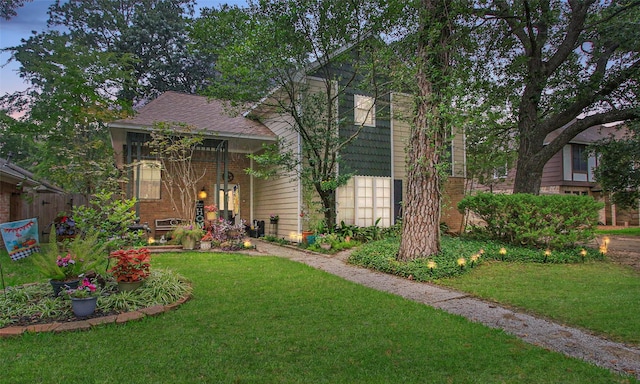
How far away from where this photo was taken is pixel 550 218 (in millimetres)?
8312

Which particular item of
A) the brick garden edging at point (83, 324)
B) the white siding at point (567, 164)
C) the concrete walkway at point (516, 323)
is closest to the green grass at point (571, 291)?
the concrete walkway at point (516, 323)

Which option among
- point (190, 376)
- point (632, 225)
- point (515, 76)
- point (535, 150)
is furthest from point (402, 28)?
point (632, 225)

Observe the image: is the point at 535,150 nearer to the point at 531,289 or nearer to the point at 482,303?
the point at 531,289

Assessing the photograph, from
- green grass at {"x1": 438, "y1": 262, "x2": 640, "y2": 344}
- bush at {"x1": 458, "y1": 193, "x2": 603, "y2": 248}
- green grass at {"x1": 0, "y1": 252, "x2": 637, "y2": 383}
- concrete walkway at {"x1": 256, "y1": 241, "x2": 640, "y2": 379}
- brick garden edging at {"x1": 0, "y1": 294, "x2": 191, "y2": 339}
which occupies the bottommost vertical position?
concrete walkway at {"x1": 256, "y1": 241, "x2": 640, "y2": 379}

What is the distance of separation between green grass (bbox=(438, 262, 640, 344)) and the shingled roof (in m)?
8.01

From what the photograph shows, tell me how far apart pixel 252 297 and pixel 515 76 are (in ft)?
32.9

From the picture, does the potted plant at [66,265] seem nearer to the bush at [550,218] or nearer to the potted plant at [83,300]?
the potted plant at [83,300]

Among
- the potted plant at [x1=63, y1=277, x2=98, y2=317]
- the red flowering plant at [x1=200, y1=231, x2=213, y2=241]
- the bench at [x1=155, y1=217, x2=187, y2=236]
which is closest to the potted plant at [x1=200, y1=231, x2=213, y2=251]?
the red flowering plant at [x1=200, y1=231, x2=213, y2=241]

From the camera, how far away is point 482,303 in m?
4.94

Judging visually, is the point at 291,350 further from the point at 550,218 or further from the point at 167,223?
the point at 167,223

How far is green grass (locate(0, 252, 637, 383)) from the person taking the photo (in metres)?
2.74

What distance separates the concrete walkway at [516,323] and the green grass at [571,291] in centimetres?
27

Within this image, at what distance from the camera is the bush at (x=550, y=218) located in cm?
820

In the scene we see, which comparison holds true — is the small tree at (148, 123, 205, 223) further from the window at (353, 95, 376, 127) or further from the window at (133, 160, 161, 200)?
the window at (353, 95, 376, 127)
